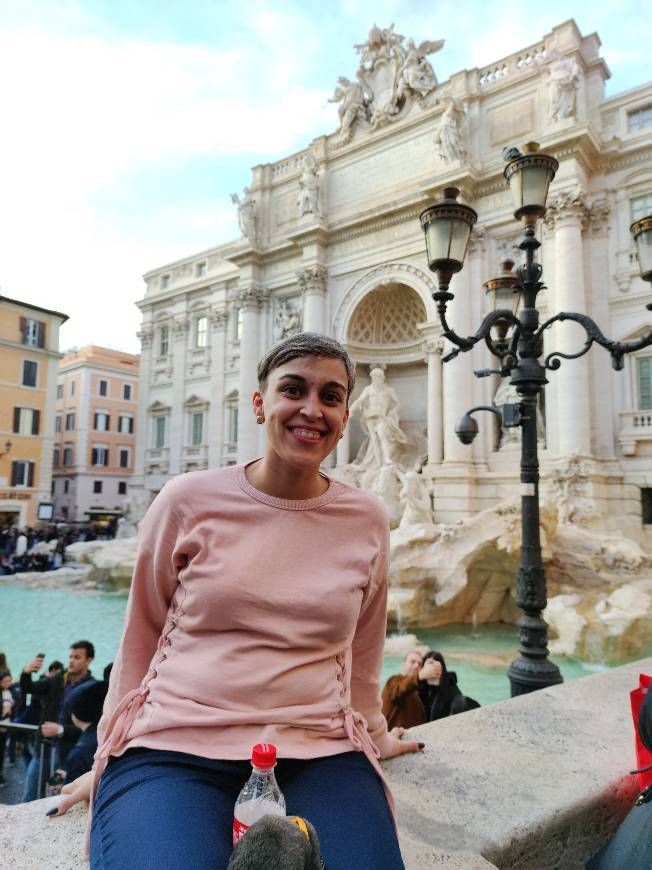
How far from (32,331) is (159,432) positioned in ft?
23.4

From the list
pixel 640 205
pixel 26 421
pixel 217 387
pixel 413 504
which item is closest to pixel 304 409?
pixel 413 504

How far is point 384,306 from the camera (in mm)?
18703

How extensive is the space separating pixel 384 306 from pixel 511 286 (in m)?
13.0

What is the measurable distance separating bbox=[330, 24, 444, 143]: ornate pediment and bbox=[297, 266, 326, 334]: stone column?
4656 mm

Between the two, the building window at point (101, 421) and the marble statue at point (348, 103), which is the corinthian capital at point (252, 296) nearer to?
the marble statue at point (348, 103)

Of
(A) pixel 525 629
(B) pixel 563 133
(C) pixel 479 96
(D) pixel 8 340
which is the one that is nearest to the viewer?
(A) pixel 525 629

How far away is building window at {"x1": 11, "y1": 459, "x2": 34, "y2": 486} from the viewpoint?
2322 cm

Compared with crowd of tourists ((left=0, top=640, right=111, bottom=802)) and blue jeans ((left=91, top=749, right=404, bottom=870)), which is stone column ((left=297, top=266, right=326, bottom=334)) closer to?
crowd of tourists ((left=0, top=640, right=111, bottom=802))

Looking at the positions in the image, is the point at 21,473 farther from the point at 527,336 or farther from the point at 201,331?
the point at 527,336

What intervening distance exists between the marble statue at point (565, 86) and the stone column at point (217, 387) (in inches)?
515

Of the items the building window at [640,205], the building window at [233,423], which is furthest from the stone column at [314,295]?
the building window at [640,205]

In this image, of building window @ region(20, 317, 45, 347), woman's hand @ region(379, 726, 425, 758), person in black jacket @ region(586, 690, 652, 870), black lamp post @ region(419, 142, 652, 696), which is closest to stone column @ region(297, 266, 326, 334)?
building window @ region(20, 317, 45, 347)

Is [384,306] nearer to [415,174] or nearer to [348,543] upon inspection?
[415,174]

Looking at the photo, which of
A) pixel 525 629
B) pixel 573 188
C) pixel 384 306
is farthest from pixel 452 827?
pixel 384 306
